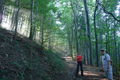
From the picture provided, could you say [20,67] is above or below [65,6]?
below

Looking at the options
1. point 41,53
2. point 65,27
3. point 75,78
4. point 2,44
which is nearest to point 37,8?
point 41,53

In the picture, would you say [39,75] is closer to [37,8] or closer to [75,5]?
[37,8]

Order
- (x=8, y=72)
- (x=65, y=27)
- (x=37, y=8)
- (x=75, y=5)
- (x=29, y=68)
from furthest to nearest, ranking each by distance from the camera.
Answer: (x=65, y=27), (x=75, y=5), (x=37, y=8), (x=29, y=68), (x=8, y=72)

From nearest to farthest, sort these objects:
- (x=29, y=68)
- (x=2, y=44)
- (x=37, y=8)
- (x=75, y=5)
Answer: (x=29, y=68), (x=2, y=44), (x=37, y=8), (x=75, y=5)

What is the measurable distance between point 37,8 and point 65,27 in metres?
22.3

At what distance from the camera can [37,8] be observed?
42.0 ft

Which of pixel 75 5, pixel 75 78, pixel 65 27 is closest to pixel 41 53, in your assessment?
pixel 75 78

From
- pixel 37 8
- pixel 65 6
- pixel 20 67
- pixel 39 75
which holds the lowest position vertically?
pixel 39 75

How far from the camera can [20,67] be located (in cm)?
695

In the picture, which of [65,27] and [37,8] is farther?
[65,27]

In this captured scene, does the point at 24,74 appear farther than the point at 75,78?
No

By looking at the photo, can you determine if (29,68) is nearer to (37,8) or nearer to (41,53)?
(41,53)

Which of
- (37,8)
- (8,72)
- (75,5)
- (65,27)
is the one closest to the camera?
(8,72)

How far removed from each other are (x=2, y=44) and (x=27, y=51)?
1.75m
